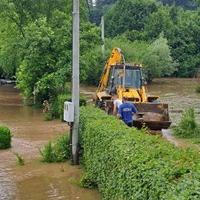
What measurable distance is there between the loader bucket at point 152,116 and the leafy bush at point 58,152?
3.59 meters

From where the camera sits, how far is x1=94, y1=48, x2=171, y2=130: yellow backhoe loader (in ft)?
66.0

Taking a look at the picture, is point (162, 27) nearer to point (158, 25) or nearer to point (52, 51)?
point (158, 25)

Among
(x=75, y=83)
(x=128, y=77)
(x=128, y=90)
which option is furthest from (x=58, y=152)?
(x=128, y=77)

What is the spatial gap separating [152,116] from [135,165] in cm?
1175

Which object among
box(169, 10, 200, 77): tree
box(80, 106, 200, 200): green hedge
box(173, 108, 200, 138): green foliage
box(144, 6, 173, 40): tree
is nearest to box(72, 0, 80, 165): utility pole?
box(80, 106, 200, 200): green hedge

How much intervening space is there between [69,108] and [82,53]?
17.8 m

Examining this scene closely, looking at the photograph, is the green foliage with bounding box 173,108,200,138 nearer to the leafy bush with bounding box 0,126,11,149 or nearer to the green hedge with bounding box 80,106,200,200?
the leafy bush with bounding box 0,126,11,149

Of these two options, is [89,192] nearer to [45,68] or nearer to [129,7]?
[45,68]

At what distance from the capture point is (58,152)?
53.0 ft

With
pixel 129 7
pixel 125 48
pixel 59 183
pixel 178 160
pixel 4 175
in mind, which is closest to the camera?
pixel 178 160

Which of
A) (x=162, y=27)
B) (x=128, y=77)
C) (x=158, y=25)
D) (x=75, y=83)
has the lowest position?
(x=75, y=83)

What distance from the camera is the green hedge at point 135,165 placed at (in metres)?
6.71

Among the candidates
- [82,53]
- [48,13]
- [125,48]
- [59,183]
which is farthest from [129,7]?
[59,183]

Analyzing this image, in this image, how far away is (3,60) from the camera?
Answer: 137ft
